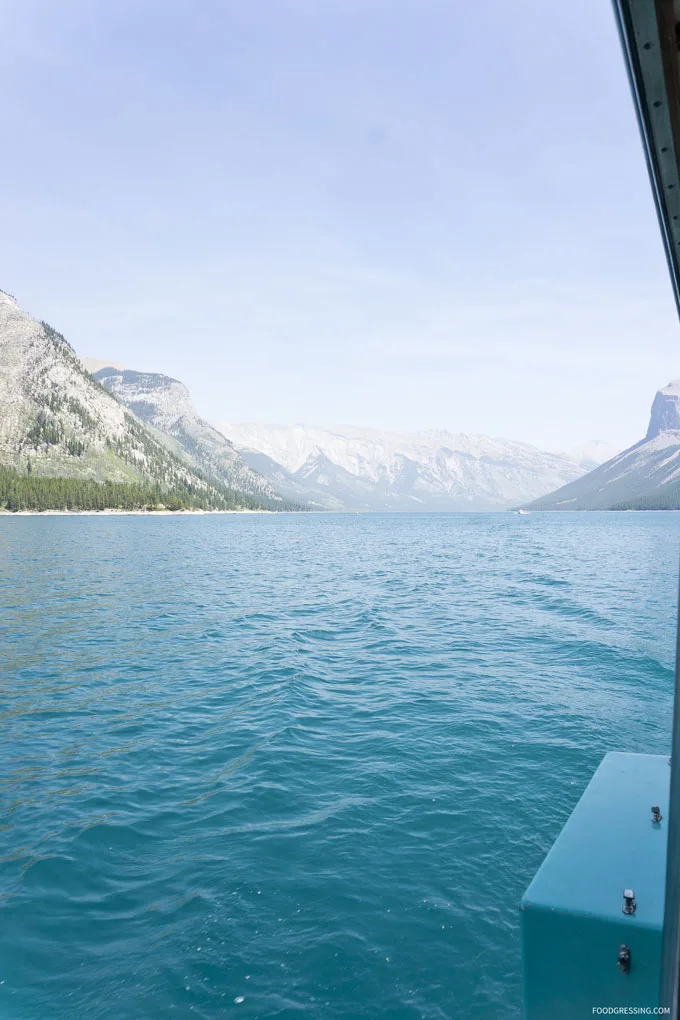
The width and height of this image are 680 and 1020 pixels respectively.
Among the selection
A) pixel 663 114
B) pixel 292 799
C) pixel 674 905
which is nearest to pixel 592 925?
pixel 674 905

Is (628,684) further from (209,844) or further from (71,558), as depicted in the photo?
(71,558)

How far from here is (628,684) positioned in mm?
24281

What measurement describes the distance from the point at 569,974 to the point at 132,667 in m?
23.5

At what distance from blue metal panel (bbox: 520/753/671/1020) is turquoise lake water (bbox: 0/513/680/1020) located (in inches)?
89.0

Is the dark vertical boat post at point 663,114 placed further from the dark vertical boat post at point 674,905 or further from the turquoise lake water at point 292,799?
the turquoise lake water at point 292,799

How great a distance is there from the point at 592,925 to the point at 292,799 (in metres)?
9.22

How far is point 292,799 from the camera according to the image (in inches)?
565

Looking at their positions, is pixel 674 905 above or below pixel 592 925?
above

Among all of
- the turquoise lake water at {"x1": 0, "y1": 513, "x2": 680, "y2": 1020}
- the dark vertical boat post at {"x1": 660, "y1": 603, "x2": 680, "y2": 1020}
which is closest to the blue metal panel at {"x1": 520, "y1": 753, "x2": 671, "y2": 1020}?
the dark vertical boat post at {"x1": 660, "y1": 603, "x2": 680, "y2": 1020}

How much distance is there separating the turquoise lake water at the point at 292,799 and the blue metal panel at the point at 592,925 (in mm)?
2261

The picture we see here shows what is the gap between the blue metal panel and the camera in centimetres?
624

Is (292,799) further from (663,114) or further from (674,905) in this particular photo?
(663,114)

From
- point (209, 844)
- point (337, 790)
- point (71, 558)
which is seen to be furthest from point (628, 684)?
point (71, 558)

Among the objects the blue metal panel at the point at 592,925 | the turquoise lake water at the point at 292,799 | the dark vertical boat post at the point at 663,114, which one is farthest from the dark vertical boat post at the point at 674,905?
the turquoise lake water at the point at 292,799
